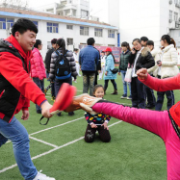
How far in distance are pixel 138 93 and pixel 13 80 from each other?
14.3ft

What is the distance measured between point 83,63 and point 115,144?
10.7ft

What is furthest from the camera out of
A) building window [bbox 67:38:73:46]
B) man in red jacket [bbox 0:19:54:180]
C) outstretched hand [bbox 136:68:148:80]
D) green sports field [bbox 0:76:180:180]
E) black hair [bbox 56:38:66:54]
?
building window [bbox 67:38:73:46]

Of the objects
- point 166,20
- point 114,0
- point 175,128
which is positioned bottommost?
point 175,128

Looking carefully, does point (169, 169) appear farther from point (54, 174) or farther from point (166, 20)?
point (166, 20)

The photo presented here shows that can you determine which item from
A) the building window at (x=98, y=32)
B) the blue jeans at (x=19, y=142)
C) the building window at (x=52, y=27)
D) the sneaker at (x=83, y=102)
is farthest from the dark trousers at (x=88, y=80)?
the building window at (x=98, y=32)

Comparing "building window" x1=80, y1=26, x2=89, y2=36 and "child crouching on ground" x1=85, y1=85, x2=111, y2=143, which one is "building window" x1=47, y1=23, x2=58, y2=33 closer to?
"building window" x1=80, y1=26, x2=89, y2=36

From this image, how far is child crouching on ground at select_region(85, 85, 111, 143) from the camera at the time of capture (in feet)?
13.4

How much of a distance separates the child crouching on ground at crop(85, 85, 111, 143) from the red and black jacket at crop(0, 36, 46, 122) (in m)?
1.87

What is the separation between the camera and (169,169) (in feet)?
6.22

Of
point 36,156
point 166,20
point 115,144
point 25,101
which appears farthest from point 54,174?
point 166,20

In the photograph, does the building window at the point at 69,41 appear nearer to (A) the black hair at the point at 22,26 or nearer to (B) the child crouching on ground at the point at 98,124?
(B) the child crouching on ground at the point at 98,124

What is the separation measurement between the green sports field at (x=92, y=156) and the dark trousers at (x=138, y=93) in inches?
45.5

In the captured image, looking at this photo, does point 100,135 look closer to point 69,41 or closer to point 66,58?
point 66,58

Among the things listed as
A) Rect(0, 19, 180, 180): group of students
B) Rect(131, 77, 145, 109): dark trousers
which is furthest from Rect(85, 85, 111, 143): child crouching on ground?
Rect(131, 77, 145, 109): dark trousers
